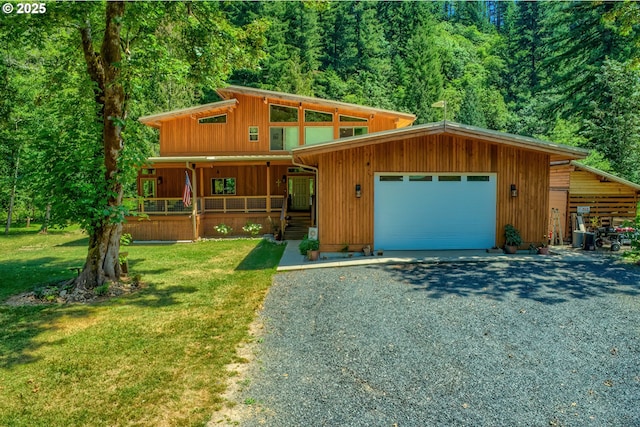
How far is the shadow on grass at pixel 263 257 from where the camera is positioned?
34.4ft

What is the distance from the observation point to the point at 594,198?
44.8ft

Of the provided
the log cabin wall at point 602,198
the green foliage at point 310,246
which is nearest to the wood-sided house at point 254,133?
the green foliage at point 310,246

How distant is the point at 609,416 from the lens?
3.49 metres

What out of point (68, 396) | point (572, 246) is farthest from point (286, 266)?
point (572, 246)

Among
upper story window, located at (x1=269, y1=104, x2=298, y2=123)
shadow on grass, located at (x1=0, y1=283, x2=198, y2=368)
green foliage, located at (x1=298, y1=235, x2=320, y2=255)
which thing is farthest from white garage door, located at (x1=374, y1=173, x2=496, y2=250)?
upper story window, located at (x1=269, y1=104, x2=298, y2=123)

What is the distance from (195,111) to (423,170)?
12.0 m

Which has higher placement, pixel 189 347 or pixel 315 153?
pixel 315 153

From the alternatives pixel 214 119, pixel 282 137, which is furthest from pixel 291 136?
pixel 214 119

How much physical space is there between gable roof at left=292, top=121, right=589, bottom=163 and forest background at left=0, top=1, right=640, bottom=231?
2.97m

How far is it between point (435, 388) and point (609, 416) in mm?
1481

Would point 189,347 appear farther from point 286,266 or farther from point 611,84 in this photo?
→ point 611,84

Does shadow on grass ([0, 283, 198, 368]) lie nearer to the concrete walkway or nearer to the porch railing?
the concrete walkway

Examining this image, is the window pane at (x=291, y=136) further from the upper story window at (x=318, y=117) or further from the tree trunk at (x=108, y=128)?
the tree trunk at (x=108, y=128)

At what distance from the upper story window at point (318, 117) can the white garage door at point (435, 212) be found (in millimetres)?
8798
